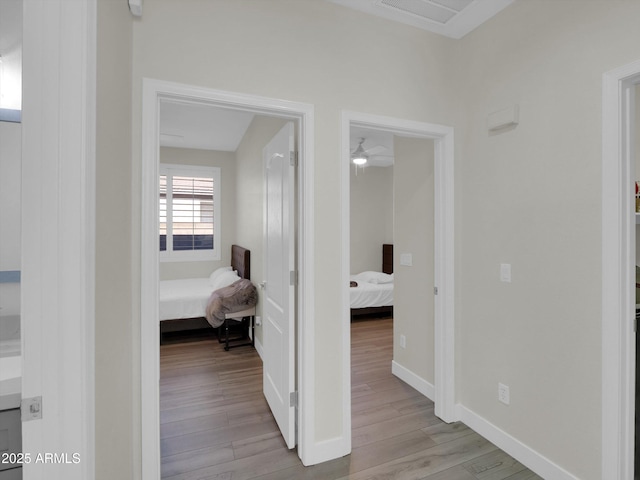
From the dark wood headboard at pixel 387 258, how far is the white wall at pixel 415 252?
3.17 meters

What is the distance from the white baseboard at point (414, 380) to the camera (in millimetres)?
2822

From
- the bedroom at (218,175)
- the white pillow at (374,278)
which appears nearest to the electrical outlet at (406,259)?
the bedroom at (218,175)

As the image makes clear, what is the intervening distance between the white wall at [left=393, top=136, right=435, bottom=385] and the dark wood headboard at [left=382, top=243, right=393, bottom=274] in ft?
10.4

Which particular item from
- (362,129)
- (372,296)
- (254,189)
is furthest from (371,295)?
(362,129)

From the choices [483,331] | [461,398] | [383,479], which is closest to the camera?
[383,479]

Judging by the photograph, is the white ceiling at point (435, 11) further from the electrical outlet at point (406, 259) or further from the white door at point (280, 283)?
the electrical outlet at point (406, 259)

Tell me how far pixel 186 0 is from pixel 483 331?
270 cm

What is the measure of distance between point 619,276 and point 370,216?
512 cm

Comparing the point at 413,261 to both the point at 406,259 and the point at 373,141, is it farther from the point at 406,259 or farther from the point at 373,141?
the point at 373,141

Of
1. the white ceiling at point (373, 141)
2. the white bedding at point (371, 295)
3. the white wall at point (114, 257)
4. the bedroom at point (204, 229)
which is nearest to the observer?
the white wall at point (114, 257)

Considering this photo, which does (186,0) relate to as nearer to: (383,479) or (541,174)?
(541,174)

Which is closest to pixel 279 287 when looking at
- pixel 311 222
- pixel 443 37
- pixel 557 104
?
pixel 311 222

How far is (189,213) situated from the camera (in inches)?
226

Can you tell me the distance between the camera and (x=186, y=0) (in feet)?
5.69
